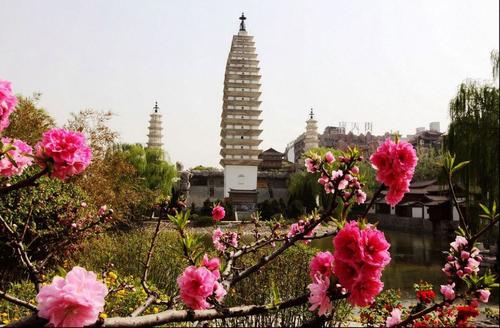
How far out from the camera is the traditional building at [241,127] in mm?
39812

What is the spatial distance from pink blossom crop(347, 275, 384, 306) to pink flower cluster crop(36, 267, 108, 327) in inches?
28.6

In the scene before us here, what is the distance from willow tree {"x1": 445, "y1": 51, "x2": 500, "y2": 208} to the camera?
12.0 m

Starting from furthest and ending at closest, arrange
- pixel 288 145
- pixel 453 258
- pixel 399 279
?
1. pixel 288 145
2. pixel 399 279
3. pixel 453 258

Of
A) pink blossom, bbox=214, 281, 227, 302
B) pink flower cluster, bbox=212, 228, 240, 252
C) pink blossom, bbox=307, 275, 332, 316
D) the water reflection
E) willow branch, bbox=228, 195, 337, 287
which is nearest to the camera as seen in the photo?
pink blossom, bbox=307, 275, 332, 316

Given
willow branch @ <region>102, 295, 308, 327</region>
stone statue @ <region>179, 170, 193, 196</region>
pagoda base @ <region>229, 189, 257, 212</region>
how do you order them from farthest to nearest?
pagoda base @ <region>229, 189, 257, 212</region>, stone statue @ <region>179, 170, 193, 196</region>, willow branch @ <region>102, 295, 308, 327</region>

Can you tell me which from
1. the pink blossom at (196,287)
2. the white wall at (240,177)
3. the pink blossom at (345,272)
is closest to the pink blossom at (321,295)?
the pink blossom at (345,272)

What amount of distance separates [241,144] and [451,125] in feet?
92.1

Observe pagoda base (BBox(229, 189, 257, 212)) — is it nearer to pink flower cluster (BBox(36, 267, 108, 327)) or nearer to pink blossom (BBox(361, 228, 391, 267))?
pink blossom (BBox(361, 228, 391, 267))

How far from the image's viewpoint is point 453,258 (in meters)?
2.33

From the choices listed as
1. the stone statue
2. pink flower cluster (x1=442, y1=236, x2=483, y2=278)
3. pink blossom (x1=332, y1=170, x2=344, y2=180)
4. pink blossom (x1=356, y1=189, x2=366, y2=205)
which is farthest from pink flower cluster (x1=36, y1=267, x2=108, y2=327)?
the stone statue

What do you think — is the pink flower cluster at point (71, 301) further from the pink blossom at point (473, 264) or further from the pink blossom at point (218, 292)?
the pink blossom at point (473, 264)

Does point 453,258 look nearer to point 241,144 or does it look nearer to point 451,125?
point 451,125

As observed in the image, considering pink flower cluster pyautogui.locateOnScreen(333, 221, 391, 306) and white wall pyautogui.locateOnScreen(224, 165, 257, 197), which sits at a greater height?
pink flower cluster pyautogui.locateOnScreen(333, 221, 391, 306)

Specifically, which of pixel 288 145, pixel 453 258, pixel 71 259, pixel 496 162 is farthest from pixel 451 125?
pixel 288 145
